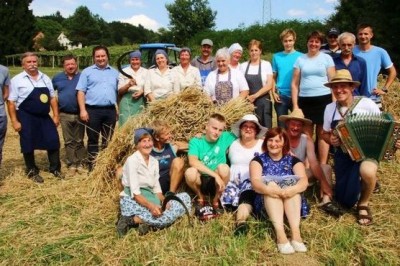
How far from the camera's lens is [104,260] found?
3.75 m

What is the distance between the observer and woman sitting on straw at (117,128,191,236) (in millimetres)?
4227

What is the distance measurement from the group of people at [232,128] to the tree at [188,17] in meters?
56.0

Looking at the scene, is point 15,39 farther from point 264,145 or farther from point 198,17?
point 264,145

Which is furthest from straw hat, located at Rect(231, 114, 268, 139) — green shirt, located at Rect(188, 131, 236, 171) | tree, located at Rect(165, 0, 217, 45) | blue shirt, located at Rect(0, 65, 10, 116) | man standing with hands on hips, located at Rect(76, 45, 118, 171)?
tree, located at Rect(165, 0, 217, 45)

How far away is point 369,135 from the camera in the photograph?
4.07 meters

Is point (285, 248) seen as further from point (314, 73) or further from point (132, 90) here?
point (132, 90)

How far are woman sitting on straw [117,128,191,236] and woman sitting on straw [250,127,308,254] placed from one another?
0.92 metres

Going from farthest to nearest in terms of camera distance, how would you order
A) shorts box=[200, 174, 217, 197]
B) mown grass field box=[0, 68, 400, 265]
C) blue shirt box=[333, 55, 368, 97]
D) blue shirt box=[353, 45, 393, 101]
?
blue shirt box=[353, 45, 393, 101] < blue shirt box=[333, 55, 368, 97] < shorts box=[200, 174, 217, 197] < mown grass field box=[0, 68, 400, 265]

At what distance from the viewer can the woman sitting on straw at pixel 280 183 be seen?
3.80m

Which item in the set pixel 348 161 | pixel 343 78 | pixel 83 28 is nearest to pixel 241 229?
pixel 348 161

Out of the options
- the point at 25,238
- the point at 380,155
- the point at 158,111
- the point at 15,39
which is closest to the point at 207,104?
the point at 158,111

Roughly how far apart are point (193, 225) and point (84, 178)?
2271 millimetres

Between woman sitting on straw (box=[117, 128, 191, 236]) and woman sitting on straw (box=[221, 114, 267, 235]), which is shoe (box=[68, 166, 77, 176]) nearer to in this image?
woman sitting on straw (box=[117, 128, 191, 236])

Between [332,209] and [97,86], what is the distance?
3657 mm
